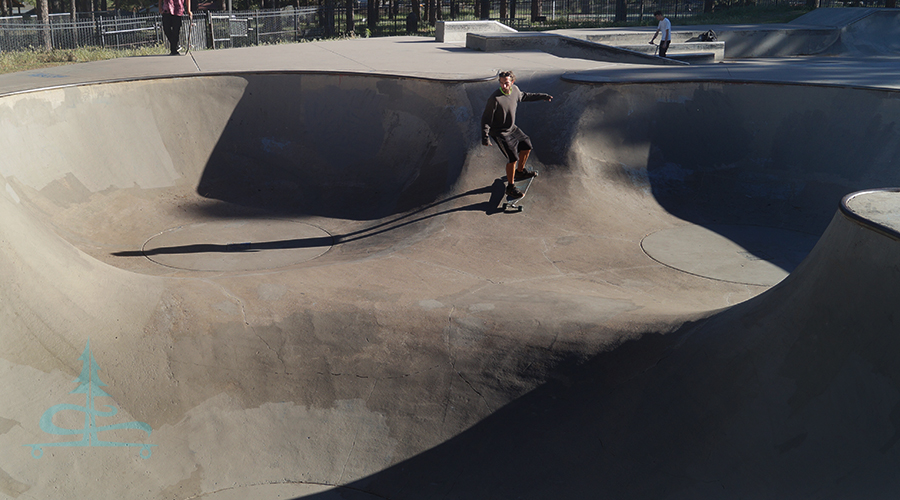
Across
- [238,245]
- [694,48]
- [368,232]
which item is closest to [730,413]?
[368,232]

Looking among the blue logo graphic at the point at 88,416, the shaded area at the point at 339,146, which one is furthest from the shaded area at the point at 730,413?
the shaded area at the point at 339,146

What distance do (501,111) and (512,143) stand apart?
0.47 meters

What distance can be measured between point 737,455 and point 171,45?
Result: 1621 cm

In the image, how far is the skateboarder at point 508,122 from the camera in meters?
8.56

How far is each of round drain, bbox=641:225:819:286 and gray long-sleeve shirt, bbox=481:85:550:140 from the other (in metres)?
2.50

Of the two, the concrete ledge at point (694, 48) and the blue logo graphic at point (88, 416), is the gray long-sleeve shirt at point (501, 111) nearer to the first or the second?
the blue logo graphic at point (88, 416)

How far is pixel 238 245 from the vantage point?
881 cm

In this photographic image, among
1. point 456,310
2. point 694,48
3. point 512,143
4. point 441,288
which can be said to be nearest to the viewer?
point 456,310

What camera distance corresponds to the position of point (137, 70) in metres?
12.6

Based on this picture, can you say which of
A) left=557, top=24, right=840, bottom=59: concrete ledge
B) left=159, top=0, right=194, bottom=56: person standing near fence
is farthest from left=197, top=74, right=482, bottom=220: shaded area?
left=557, top=24, right=840, bottom=59: concrete ledge

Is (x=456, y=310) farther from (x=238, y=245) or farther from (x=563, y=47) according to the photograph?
(x=563, y=47)

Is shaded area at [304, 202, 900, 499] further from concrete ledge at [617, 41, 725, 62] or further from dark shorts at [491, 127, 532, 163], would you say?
concrete ledge at [617, 41, 725, 62]

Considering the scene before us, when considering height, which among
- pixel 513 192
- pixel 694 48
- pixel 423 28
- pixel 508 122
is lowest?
pixel 513 192

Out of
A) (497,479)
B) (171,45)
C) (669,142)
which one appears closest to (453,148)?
(669,142)
